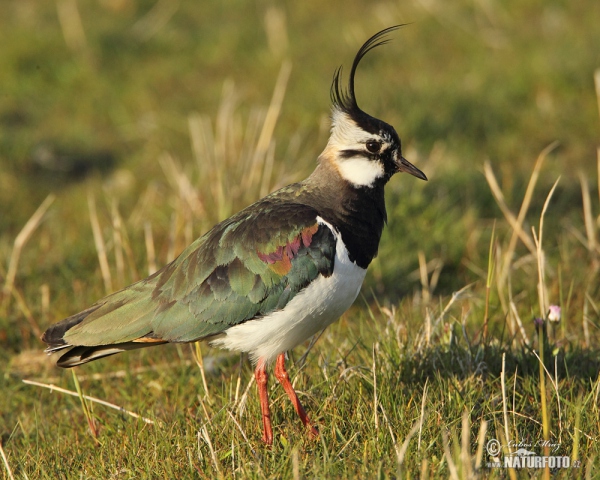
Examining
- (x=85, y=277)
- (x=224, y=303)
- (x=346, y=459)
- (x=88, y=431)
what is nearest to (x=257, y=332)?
(x=224, y=303)

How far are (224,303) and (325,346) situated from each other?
1.01m

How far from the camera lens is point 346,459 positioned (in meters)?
3.80

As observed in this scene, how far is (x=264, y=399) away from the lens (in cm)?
429

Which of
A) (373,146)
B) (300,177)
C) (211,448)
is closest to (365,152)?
(373,146)

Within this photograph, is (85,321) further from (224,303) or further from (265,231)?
(265,231)

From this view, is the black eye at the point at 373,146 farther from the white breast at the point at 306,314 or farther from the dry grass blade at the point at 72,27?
the dry grass blade at the point at 72,27

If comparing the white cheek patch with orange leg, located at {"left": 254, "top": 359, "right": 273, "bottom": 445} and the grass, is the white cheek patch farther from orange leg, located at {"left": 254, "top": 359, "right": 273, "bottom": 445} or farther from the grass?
orange leg, located at {"left": 254, "top": 359, "right": 273, "bottom": 445}

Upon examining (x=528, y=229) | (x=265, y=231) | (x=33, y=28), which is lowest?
(x=528, y=229)

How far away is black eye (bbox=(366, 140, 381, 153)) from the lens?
4.74 metres

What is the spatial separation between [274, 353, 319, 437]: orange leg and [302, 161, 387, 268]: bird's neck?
70cm

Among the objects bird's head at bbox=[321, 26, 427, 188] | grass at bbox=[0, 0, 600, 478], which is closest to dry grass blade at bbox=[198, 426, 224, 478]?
grass at bbox=[0, 0, 600, 478]

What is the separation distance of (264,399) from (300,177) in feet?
11.0

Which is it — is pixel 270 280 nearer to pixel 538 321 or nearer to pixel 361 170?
pixel 361 170

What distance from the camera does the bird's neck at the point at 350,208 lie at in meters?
4.43
